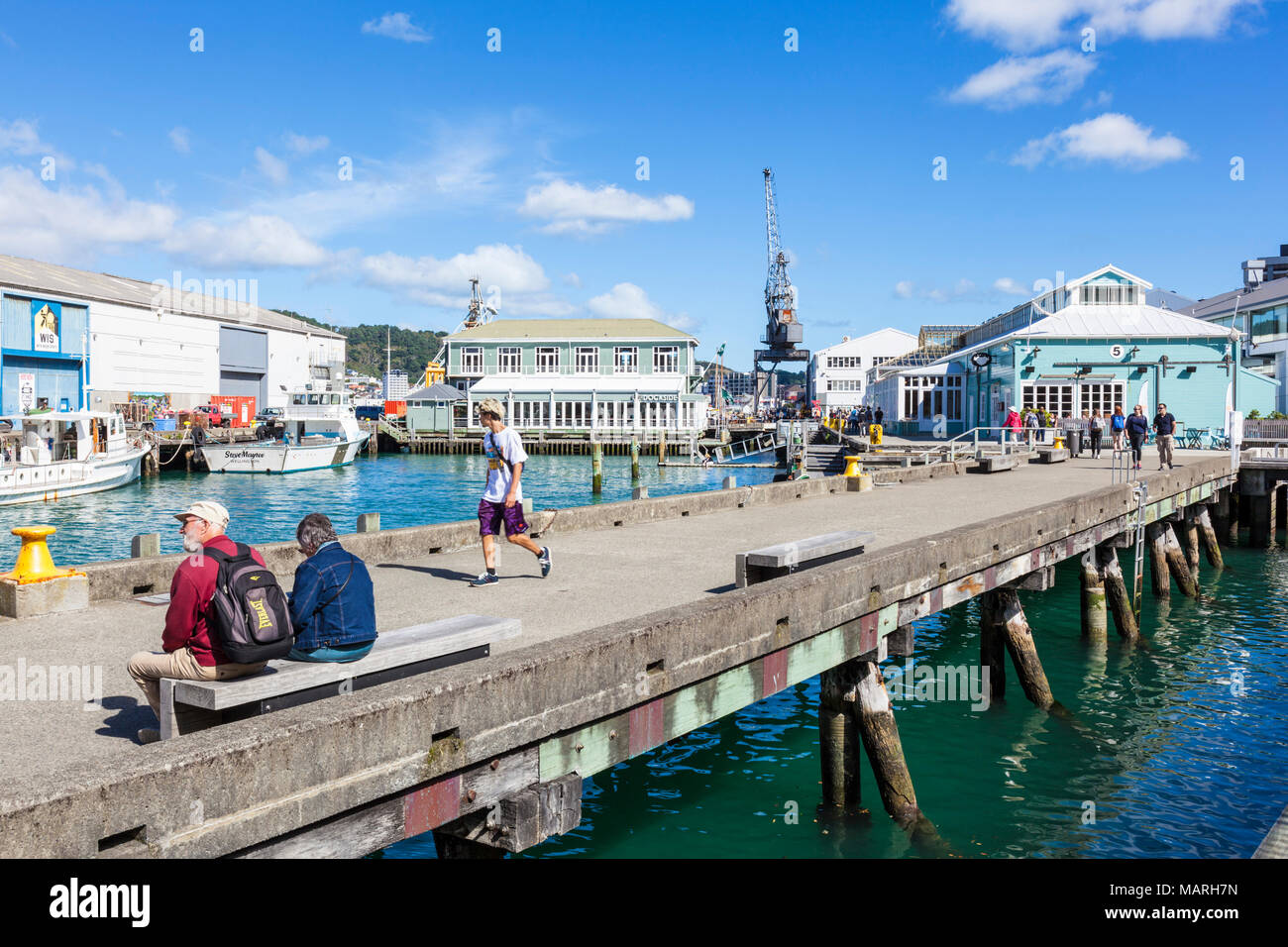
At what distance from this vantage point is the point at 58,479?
42.2 meters

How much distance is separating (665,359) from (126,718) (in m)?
76.8

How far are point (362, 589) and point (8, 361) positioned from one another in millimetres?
60378

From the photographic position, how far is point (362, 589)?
6062 millimetres

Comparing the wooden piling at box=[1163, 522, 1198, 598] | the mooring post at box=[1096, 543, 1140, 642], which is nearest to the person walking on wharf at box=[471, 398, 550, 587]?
the mooring post at box=[1096, 543, 1140, 642]

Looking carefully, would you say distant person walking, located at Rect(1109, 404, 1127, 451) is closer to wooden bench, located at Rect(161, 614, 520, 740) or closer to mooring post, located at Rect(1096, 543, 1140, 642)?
mooring post, located at Rect(1096, 543, 1140, 642)

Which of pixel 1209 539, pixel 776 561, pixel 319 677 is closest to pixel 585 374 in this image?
pixel 1209 539

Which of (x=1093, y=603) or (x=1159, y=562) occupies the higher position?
(x=1159, y=562)

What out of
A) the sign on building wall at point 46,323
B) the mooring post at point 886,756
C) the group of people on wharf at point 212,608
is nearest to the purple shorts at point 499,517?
the mooring post at point 886,756

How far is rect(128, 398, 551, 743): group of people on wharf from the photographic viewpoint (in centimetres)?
553

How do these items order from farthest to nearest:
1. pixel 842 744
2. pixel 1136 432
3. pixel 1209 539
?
pixel 1209 539, pixel 1136 432, pixel 842 744

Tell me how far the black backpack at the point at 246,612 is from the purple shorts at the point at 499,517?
15.5 ft

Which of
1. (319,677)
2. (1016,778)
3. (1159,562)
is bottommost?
(1016,778)

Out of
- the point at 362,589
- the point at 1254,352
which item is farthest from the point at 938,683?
the point at 1254,352

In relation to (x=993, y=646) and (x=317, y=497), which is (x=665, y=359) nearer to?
(x=317, y=497)
